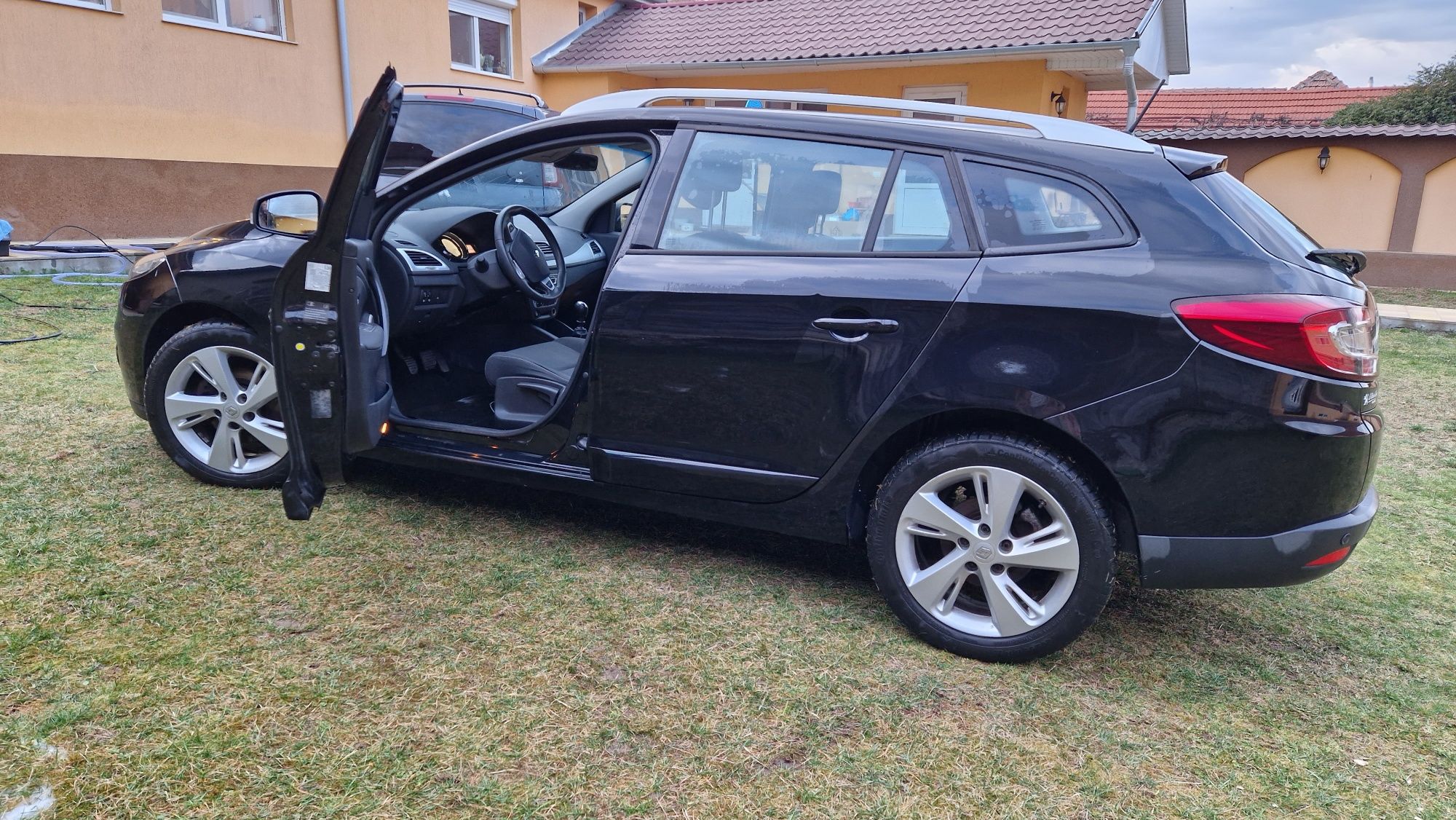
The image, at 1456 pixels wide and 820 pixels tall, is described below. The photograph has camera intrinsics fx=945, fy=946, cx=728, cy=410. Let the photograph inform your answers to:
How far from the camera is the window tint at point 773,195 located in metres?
2.88

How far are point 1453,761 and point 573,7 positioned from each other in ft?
55.6

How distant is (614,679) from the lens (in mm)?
2568

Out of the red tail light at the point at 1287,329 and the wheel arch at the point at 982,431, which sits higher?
the red tail light at the point at 1287,329

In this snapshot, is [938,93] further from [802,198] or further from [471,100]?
[802,198]

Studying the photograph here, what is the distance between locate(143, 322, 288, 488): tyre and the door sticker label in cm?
88

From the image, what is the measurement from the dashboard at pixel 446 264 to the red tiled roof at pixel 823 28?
9865 millimetres

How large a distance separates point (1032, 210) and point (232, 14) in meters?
11.3

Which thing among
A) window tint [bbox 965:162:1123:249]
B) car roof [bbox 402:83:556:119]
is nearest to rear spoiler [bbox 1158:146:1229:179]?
window tint [bbox 965:162:1123:249]

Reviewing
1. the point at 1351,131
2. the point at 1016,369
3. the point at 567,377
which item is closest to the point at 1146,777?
the point at 1016,369

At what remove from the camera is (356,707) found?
93.7 inches

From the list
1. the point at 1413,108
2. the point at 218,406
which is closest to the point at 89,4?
the point at 218,406

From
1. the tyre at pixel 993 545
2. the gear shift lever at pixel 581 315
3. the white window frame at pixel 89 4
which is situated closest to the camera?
the tyre at pixel 993 545

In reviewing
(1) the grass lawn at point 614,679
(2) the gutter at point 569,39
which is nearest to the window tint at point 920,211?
(1) the grass lawn at point 614,679

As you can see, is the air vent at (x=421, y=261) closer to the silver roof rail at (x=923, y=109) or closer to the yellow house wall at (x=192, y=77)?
the silver roof rail at (x=923, y=109)
